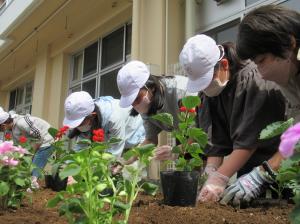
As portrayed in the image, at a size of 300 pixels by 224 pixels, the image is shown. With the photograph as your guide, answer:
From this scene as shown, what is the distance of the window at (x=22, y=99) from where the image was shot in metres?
8.81

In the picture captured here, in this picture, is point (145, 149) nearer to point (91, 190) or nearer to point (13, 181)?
point (91, 190)

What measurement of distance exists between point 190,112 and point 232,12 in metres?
2.11

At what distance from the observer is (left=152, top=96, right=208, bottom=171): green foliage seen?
136 centimetres

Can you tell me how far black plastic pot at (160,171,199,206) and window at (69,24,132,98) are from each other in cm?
365

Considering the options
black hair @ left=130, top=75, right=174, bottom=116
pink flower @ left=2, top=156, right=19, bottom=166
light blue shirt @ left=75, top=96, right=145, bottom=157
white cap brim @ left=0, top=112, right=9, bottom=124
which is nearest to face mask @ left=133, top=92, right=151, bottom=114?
black hair @ left=130, top=75, right=174, bottom=116

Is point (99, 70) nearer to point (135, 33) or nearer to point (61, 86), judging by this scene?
point (61, 86)

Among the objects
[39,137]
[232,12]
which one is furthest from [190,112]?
[39,137]

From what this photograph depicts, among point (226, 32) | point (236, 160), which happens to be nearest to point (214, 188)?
point (236, 160)

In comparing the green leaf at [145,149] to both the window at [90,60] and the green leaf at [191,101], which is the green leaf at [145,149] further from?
the window at [90,60]

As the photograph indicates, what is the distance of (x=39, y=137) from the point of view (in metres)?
3.71

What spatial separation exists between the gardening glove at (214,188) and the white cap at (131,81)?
25.1 inches

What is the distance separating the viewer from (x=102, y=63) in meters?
5.63

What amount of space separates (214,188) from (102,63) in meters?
4.27

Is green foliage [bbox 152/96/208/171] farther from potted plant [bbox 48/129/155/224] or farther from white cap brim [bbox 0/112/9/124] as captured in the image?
white cap brim [bbox 0/112/9/124]
